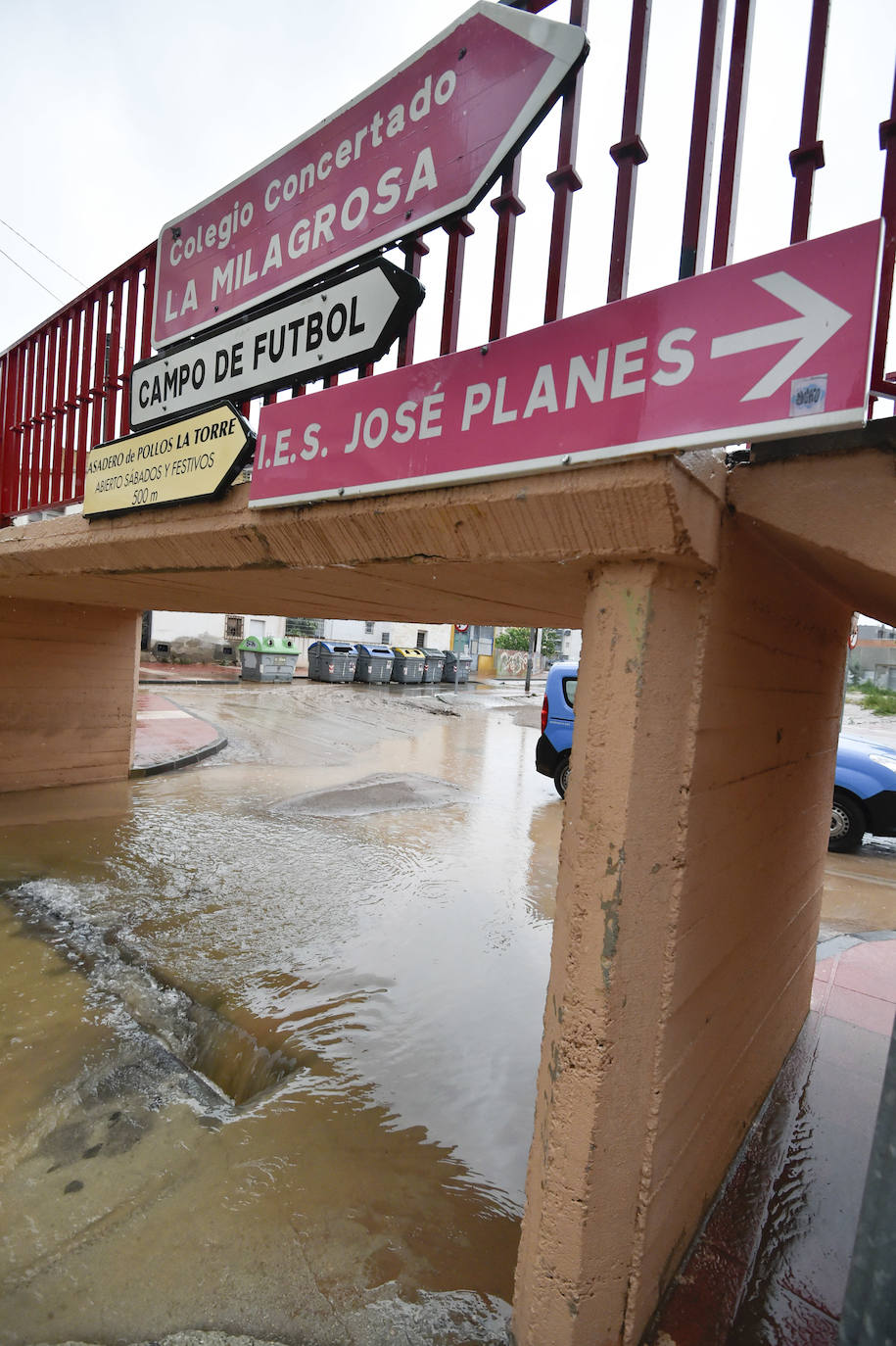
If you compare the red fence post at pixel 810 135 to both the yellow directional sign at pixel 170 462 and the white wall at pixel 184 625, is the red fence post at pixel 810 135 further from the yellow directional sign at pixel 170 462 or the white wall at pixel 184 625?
the white wall at pixel 184 625

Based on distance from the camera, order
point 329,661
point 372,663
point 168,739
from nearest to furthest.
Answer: point 168,739 → point 329,661 → point 372,663

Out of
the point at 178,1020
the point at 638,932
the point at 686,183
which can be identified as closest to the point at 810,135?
the point at 686,183

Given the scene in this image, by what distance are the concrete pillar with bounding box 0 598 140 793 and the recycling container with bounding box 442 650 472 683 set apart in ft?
65.5

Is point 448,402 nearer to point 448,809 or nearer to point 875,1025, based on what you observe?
point 875,1025

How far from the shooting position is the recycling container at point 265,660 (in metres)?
20.9

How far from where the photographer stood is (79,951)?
4.04m

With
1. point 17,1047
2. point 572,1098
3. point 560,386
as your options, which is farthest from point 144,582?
point 572,1098

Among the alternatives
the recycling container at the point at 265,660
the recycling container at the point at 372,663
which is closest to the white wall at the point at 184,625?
the recycling container at the point at 265,660

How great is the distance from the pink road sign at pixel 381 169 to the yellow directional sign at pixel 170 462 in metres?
0.57

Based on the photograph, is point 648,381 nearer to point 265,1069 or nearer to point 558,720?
point 265,1069

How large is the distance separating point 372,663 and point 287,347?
21.3 m

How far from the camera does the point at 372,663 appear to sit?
2397 centimetres

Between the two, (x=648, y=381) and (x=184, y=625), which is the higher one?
(x=648, y=381)

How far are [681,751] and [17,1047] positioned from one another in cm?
319
